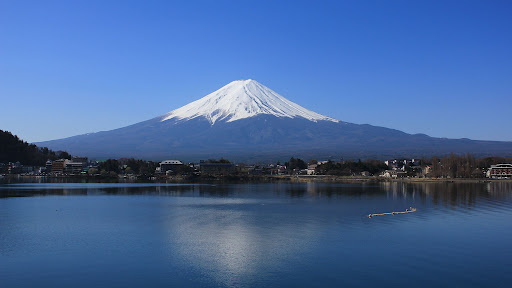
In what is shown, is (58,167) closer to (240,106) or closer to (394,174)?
(394,174)

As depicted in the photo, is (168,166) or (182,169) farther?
(168,166)

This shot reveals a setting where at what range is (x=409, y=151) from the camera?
110 meters

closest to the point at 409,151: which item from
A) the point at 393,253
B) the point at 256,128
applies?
the point at 256,128

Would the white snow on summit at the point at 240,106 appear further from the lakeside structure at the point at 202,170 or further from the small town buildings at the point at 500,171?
the small town buildings at the point at 500,171

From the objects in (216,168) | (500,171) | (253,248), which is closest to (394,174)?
(500,171)

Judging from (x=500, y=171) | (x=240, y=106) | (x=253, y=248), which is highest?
(x=240, y=106)

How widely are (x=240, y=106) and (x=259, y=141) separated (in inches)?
629

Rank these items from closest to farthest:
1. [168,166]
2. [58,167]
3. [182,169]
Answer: [182,169] < [58,167] < [168,166]

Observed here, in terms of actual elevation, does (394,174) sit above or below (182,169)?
below

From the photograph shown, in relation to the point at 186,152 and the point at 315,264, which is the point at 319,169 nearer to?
the point at 315,264

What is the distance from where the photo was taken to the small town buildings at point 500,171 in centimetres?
4616

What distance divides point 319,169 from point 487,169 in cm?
1744

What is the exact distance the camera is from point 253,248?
996cm

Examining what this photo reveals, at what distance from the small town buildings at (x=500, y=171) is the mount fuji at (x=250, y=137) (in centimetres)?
5075
